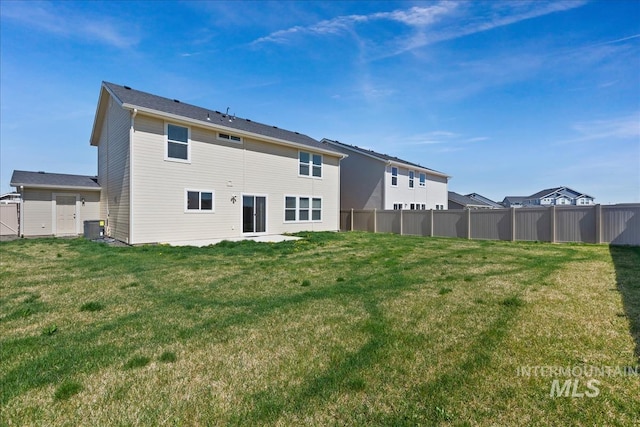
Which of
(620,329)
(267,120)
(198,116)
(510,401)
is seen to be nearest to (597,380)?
(510,401)

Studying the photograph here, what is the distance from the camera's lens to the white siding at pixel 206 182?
38.4 ft

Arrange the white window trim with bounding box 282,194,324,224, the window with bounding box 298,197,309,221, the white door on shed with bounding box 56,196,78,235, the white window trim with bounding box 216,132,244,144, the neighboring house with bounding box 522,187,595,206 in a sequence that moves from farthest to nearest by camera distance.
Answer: the neighboring house with bounding box 522,187,595,206
the window with bounding box 298,197,309,221
the white window trim with bounding box 282,194,324,224
the white door on shed with bounding box 56,196,78,235
the white window trim with bounding box 216,132,244,144

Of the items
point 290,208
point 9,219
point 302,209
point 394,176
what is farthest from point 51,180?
point 394,176

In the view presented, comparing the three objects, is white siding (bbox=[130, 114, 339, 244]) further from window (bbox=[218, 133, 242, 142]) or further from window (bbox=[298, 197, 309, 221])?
window (bbox=[298, 197, 309, 221])

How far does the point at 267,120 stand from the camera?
20.2m

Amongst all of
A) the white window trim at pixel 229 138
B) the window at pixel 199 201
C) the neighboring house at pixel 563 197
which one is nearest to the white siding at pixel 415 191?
the white window trim at pixel 229 138

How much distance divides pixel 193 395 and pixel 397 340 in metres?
2.09

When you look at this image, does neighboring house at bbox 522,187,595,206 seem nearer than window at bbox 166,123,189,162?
No

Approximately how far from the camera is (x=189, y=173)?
508 inches

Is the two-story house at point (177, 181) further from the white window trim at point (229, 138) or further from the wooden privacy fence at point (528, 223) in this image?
the wooden privacy fence at point (528, 223)

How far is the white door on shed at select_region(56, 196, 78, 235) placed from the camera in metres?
15.5

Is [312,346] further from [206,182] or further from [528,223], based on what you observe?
[528,223]

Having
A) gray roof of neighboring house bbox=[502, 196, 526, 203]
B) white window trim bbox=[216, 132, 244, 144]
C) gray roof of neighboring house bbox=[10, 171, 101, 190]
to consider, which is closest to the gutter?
gray roof of neighboring house bbox=[10, 171, 101, 190]

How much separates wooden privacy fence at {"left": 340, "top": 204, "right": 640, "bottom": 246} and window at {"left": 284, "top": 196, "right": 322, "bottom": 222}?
14.1ft
